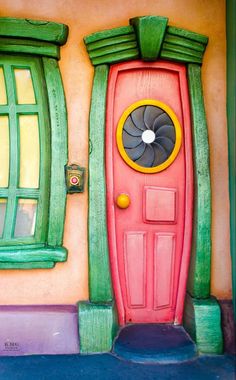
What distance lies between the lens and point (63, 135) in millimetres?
3312

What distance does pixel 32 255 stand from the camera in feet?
10.6

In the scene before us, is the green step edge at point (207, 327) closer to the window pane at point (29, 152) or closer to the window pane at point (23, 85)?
the window pane at point (29, 152)

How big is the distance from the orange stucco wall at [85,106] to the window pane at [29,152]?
306mm

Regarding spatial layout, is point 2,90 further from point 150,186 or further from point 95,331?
point 95,331

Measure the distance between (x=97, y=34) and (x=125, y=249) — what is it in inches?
71.8

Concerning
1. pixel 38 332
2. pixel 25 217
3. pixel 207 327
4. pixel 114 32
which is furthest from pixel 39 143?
pixel 207 327

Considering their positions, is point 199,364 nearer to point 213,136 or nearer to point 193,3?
point 213,136

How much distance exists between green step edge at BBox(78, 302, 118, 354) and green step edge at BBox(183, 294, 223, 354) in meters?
0.68

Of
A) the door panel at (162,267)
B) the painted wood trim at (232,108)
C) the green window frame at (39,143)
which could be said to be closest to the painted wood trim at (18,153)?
the green window frame at (39,143)

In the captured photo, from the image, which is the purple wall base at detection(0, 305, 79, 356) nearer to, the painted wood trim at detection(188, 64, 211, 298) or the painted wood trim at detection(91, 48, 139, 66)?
the painted wood trim at detection(188, 64, 211, 298)

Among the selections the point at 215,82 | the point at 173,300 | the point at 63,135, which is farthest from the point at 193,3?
the point at 173,300

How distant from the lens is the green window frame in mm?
3256

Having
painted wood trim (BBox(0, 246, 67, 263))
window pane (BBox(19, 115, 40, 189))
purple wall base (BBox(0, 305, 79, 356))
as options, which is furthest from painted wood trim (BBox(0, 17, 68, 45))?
purple wall base (BBox(0, 305, 79, 356))

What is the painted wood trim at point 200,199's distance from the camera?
3.27m
